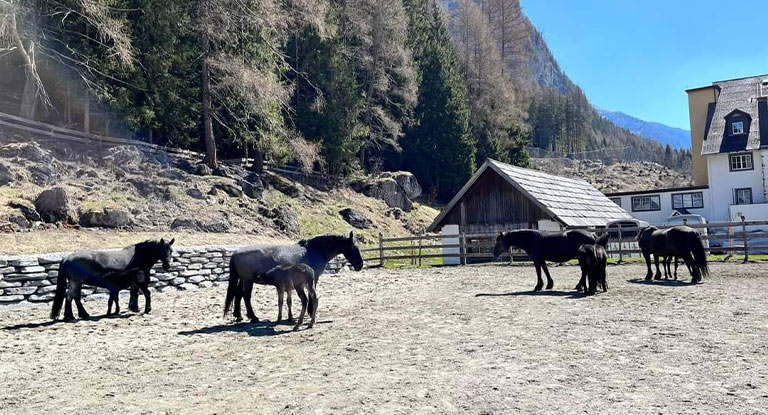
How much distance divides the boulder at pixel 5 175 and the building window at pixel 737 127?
46.0m

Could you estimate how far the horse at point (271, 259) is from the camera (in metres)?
9.73

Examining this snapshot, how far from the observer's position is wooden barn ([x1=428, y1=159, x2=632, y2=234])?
25.7m

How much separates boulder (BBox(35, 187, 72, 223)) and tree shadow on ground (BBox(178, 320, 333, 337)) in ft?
31.5

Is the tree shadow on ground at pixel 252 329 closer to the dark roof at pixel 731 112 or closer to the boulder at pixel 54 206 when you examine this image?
the boulder at pixel 54 206

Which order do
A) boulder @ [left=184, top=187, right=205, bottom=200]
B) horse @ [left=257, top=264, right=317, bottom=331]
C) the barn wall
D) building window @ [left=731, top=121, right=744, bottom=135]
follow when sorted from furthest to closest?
building window @ [left=731, top=121, right=744, bottom=135] → the barn wall → boulder @ [left=184, top=187, right=205, bottom=200] → horse @ [left=257, top=264, right=317, bottom=331]

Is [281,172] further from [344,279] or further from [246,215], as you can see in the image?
[344,279]

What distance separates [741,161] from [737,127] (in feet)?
9.92

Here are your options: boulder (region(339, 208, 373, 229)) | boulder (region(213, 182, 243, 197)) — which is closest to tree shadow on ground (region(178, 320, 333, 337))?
boulder (region(213, 182, 243, 197))

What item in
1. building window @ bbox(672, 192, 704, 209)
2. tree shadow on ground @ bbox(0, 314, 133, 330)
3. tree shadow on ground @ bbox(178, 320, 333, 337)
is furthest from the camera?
building window @ bbox(672, 192, 704, 209)

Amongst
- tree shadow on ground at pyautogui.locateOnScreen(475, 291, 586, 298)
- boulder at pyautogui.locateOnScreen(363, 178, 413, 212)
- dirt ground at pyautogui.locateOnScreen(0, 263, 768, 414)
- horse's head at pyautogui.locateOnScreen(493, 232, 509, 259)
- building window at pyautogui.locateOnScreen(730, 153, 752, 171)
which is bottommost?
dirt ground at pyautogui.locateOnScreen(0, 263, 768, 414)

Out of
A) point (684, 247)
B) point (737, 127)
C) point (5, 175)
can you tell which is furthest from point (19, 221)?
point (737, 127)

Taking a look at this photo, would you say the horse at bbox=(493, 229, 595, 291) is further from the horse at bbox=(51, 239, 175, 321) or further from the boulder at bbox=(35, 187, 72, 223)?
the boulder at bbox=(35, 187, 72, 223)

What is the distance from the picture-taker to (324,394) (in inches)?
214

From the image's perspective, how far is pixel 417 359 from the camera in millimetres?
6727
